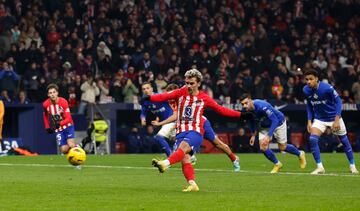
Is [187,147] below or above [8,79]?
below

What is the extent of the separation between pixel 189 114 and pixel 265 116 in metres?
6.60

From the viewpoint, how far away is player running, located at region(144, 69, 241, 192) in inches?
652

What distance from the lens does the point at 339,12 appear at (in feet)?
138

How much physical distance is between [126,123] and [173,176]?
15676 mm

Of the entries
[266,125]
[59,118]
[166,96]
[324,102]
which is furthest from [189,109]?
[59,118]

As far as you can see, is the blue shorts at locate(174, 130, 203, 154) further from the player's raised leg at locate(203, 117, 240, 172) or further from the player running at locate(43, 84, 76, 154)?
the player running at locate(43, 84, 76, 154)

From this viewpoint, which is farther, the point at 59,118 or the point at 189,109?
the point at 59,118

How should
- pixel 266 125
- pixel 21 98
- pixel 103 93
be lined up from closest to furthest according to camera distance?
pixel 266 125 → pixel 21 98 → pixel 103 93

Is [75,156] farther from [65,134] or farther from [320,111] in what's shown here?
[320,111]

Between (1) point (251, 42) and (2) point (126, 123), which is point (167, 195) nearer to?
(2) point (126, 123)

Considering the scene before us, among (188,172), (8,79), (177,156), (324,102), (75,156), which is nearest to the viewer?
(177,156)

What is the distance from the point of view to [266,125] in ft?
77.6

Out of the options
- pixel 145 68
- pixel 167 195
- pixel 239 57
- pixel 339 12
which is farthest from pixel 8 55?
pixel 167 195

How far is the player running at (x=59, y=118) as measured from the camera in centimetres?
2562
